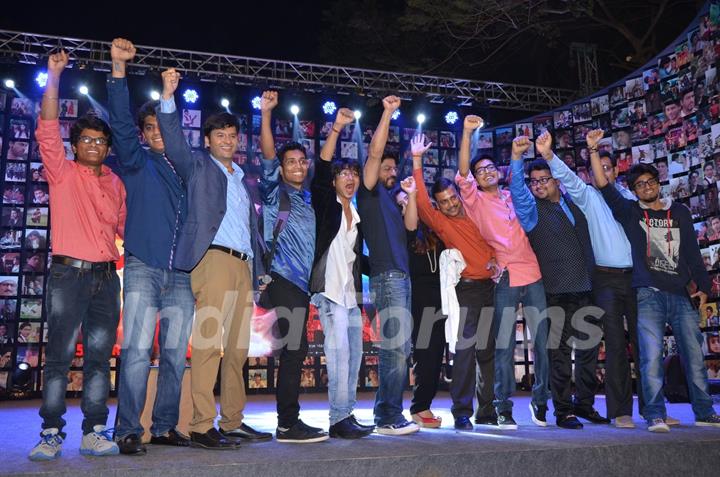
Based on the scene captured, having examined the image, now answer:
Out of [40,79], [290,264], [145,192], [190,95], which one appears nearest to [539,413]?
[290,264]

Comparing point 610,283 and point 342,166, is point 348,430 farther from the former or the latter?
point 610,283

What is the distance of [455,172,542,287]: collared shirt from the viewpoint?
4113 mm

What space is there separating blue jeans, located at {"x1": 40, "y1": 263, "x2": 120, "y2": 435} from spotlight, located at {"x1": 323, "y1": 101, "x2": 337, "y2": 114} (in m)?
8.28

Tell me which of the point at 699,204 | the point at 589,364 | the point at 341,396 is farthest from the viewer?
the point at 699,204

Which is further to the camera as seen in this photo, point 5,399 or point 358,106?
point 358,106

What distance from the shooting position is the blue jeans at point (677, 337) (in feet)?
12.8

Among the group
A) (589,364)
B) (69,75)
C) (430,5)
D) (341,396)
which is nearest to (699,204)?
(589,364)

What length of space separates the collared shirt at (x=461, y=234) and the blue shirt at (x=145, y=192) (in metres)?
1.59

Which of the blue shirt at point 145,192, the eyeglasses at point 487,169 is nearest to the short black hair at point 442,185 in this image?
the eyeglasses at point 487,169

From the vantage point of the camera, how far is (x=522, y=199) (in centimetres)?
405

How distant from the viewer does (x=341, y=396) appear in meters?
3.43

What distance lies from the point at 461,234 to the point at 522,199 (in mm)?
447

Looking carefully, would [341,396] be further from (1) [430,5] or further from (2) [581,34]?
(2) [581,34]

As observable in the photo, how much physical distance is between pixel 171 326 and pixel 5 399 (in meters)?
7.37
